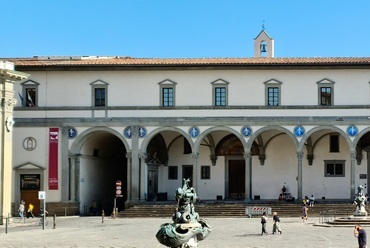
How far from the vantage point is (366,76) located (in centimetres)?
5244

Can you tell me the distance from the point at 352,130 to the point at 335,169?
4.57 meters

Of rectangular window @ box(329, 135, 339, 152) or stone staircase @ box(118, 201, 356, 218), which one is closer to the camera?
stone staircase @ box(118, 201, 356, 218)

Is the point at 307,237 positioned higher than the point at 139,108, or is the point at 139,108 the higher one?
the point at 139,108

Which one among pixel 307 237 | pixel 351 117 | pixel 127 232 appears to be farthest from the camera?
pixel 351 117

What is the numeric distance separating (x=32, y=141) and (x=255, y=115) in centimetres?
1473

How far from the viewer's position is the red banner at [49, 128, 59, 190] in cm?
5319

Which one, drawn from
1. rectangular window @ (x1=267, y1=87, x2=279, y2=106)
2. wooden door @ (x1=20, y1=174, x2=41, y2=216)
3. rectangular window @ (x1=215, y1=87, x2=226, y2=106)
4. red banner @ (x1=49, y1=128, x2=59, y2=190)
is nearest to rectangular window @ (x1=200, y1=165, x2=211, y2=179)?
rectangular window @ (x1=215, y1=87, x2=226, y2=106)

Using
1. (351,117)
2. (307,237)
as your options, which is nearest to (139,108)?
(351,117)

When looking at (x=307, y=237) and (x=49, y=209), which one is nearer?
(x=307, y=237)

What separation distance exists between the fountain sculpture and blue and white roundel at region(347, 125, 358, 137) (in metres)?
33.0

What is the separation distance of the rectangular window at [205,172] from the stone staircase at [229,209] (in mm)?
5404

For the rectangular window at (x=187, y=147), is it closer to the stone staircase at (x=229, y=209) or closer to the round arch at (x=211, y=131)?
the round arch at (x=211, y=131)

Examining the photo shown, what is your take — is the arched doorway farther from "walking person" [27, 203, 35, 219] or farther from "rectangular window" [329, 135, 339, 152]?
"rectangular window" [329, 135, 339, 152]

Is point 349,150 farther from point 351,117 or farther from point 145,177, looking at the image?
point 145,177
